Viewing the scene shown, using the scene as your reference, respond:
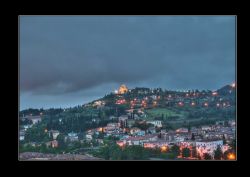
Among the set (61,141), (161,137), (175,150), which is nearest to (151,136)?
(161,137)

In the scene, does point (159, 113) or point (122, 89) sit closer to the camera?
point (122, 89)

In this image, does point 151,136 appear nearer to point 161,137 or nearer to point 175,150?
point 161,137

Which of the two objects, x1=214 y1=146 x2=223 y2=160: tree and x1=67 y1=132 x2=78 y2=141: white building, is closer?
x1=214 y1=146 x2=223 y2=160: tree

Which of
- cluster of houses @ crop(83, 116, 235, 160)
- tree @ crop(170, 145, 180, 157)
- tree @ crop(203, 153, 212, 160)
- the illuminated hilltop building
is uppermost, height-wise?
the illuminated hilltop building

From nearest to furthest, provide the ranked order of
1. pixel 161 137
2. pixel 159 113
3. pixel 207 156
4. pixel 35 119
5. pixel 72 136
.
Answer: pixel 207 156
pixel 35 119
pixel 72 136
pixel 161 137
pixel 159 113

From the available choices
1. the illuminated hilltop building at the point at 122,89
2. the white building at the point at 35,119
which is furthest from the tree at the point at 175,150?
the white building at the point at 35,119

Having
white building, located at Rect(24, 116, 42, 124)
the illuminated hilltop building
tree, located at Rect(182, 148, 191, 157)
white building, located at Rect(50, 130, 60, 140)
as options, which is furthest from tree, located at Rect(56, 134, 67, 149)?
tree, located at Rect(182, 148, 191, 157)

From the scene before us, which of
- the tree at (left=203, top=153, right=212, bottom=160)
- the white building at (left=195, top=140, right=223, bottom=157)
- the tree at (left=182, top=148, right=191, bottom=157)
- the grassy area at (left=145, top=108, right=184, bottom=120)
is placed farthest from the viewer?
the grassy area at (left=145, top=108, right=184, bottom=120)

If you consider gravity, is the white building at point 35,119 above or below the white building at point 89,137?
above

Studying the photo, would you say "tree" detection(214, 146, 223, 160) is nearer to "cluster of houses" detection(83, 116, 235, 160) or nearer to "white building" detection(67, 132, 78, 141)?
Answer: "cluster of houses" detection(83, 116, 235, 160)

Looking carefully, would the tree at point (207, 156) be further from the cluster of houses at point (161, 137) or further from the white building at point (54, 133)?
the white building at point (54, 133)

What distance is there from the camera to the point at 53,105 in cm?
301
